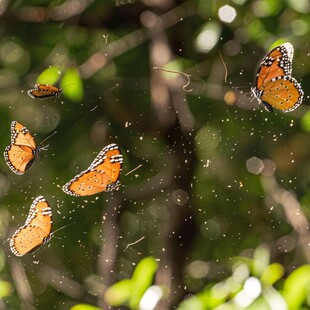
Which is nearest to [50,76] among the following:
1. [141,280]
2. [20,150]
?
[20,150]

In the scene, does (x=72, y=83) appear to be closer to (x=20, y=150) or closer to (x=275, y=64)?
(x=20, y=150)

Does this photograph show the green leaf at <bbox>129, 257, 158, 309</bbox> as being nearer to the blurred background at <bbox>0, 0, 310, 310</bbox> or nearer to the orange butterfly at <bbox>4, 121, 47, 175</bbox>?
the blurred background at <bbox>0, 0, 310, 310</bbox>

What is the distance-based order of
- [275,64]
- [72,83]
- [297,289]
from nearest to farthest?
1. [297,289]
2. [275,64]
3. [72,83]

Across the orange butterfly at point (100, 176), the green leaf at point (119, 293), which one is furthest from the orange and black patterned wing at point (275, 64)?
Result: the green leaf at point (119, 293)

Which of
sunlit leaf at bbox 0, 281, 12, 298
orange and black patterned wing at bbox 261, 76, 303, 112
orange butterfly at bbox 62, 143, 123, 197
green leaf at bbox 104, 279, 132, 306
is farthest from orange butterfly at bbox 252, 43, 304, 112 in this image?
sunlit leaf at bbox 0, 281, 12, 298

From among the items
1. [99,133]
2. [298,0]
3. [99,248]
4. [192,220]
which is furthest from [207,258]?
[298,0]

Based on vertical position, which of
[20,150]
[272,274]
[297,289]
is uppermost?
[20,150]

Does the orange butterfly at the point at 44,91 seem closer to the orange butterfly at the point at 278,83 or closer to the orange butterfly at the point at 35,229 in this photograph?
the orange butterfly at the point at 35,229
